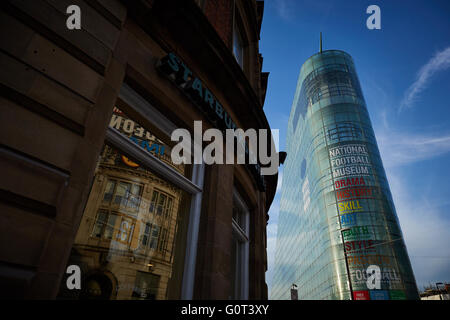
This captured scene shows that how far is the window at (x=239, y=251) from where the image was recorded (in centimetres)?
636

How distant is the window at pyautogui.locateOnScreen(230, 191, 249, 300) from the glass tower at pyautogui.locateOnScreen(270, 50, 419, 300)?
37234 millimetres

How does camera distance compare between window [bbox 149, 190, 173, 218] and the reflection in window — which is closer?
the reflection in window

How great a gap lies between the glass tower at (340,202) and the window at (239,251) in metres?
37.2

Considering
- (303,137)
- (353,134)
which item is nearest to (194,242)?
(353,134)

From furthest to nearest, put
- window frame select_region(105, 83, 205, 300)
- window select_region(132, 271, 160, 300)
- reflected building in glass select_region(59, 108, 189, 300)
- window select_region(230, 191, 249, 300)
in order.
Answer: window select_region(230, 191, 249, 300) → window select_region(132, 271, 160, 300) → reflected building in glass select_region(59, 108, 189, 300) → window frame select_region(105, 83, 205, 300)

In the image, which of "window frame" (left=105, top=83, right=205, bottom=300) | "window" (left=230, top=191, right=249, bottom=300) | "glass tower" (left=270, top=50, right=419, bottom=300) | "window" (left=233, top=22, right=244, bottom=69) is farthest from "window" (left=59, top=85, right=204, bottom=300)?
"glass tower" (left=270, top=50, right=419, bottom=300)

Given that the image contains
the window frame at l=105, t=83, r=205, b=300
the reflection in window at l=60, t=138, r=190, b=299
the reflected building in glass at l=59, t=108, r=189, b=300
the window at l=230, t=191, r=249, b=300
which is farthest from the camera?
the window at l=230, t=191, r=249, b=300

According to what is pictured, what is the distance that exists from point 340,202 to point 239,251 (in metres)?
57.6

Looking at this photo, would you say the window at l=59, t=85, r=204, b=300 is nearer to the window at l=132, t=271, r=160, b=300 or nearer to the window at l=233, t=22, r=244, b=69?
the window at l=132, t=271, r=160, b=300

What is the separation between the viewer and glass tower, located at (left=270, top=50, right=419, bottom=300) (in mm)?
51625

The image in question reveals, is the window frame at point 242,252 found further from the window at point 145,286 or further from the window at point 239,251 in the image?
the window at point 145,286

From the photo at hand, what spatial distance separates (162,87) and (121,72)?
804mm

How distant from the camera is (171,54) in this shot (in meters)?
4.17

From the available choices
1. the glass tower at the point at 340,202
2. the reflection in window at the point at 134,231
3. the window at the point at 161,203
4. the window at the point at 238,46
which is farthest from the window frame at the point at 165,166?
the glass tower at the point at 340,202
